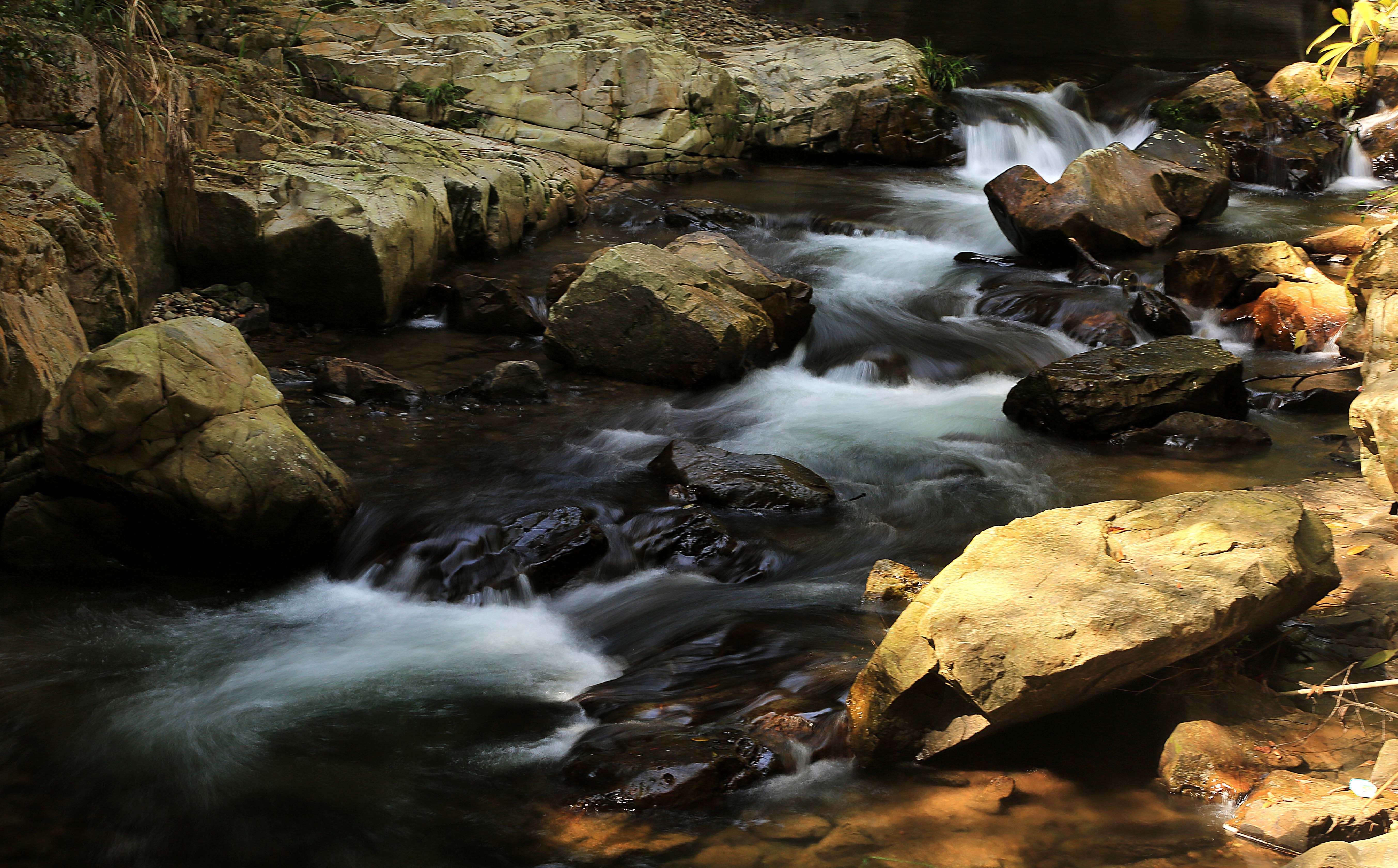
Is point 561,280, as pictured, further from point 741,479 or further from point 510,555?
point 510,555

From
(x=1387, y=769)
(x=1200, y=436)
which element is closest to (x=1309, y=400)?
(x=1200, y=436)

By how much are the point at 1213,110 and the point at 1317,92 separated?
163cm

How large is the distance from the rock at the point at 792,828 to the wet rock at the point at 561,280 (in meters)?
5.58

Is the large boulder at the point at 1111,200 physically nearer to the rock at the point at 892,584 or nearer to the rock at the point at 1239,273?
the rock at the point at 1239,273

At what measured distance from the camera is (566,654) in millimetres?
4293

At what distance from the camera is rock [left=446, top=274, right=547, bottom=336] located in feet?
26.4

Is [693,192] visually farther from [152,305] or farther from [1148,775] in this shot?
[1148,775]

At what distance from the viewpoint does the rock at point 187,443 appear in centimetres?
439

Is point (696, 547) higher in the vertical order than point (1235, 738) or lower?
lower

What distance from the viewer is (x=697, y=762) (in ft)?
10.4

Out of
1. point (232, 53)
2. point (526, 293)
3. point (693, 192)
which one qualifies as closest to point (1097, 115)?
point (693, 192)

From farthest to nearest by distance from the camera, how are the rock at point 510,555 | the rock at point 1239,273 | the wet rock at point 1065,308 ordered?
the rock at point 1239,273
the wet rock at point 1065,308
the rock at point 510,555

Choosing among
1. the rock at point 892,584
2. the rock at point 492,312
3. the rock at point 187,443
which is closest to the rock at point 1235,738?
the rock at point 892,584

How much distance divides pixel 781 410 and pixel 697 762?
4182 millimetres
